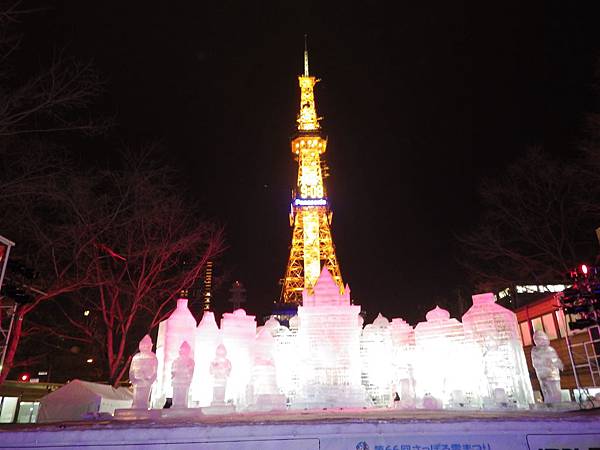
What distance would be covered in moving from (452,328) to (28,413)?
86.8ft

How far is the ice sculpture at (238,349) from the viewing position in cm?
1245

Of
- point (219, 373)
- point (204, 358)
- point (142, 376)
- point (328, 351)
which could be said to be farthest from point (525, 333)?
point (142, 376)

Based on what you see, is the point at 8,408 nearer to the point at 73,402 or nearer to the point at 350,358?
the point at 73,402

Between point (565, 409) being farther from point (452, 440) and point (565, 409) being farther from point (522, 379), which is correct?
point (452, 440)

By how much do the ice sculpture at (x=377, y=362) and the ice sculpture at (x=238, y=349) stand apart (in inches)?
141

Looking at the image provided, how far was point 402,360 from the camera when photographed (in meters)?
12.2

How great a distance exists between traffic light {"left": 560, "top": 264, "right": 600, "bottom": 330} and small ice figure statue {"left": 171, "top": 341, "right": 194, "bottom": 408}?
10416 millimetres

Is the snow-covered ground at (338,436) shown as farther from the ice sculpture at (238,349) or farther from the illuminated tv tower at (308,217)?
the illuminated tv tower at (308,217)

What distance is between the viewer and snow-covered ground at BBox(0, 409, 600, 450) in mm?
5641

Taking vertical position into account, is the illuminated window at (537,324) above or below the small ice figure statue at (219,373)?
above

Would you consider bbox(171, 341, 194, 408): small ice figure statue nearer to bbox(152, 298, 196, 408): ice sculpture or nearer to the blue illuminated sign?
bbox(152, 298, 196, 408): ice sculpture

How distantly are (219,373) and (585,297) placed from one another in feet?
33.7

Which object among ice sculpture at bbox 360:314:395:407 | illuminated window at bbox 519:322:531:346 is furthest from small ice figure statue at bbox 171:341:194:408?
illuminated window at bbox 519:322:531:346

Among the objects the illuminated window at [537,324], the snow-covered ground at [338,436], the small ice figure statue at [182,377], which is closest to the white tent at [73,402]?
the small ice figure statue at [182,377]
